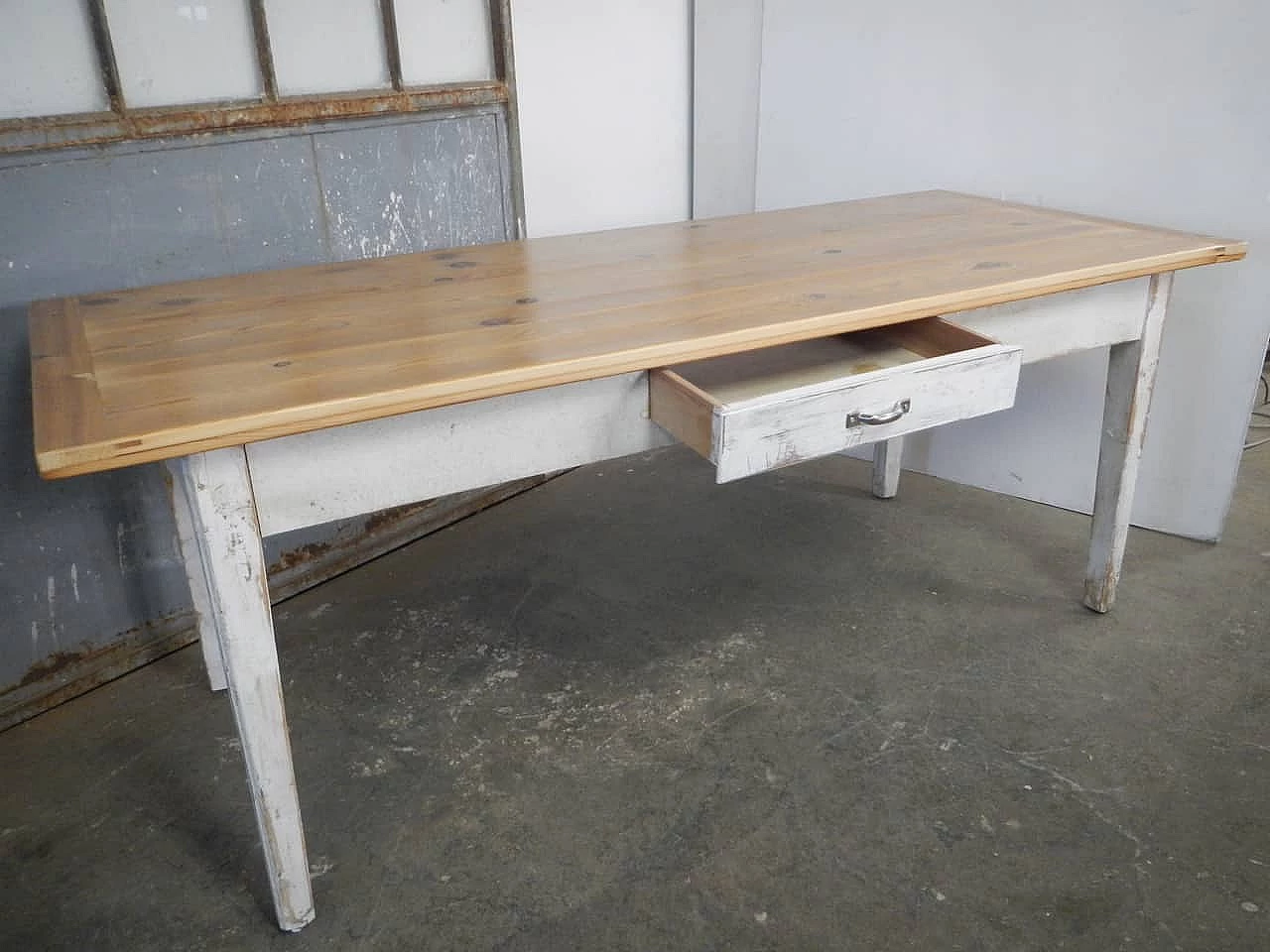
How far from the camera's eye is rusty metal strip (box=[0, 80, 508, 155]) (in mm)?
1771

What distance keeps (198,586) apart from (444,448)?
808mm

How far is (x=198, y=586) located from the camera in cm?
191

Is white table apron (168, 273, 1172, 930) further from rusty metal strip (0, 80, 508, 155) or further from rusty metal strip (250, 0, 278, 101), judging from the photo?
rusty metal strip (250, 0, 278, 101)

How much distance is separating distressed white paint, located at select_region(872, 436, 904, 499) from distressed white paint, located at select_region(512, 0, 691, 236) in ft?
3.13

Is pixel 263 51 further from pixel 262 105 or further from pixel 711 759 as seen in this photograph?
pixel 711 759

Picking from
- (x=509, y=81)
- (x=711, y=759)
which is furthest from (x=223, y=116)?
(x=711, y=759)

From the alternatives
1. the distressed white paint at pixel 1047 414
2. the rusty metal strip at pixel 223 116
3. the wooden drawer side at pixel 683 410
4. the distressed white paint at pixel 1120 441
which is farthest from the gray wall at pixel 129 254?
the distressed white paint at pixel 1120 441

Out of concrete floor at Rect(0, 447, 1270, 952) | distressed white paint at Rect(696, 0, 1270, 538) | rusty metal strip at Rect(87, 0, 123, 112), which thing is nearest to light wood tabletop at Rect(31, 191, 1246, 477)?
distressed white paint at Rect(696, 0, 1270, 538)

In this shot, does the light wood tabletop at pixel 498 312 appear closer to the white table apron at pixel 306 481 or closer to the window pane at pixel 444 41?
the white table apron at pixel 306 481

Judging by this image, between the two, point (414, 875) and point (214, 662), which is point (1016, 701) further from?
point (214, 662)

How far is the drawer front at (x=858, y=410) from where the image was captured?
136cm

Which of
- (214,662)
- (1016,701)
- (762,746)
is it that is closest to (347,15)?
(214,662)

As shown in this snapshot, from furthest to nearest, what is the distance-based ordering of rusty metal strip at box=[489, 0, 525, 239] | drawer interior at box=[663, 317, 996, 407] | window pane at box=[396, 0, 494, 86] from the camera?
1. rusty metal strip at box=[489, 0, 525, 239]
2. window pane at box=[396, 0, 494, 86]
3. drawer interior at box=[663, 317, 996, 407]

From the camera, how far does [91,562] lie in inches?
78.0
